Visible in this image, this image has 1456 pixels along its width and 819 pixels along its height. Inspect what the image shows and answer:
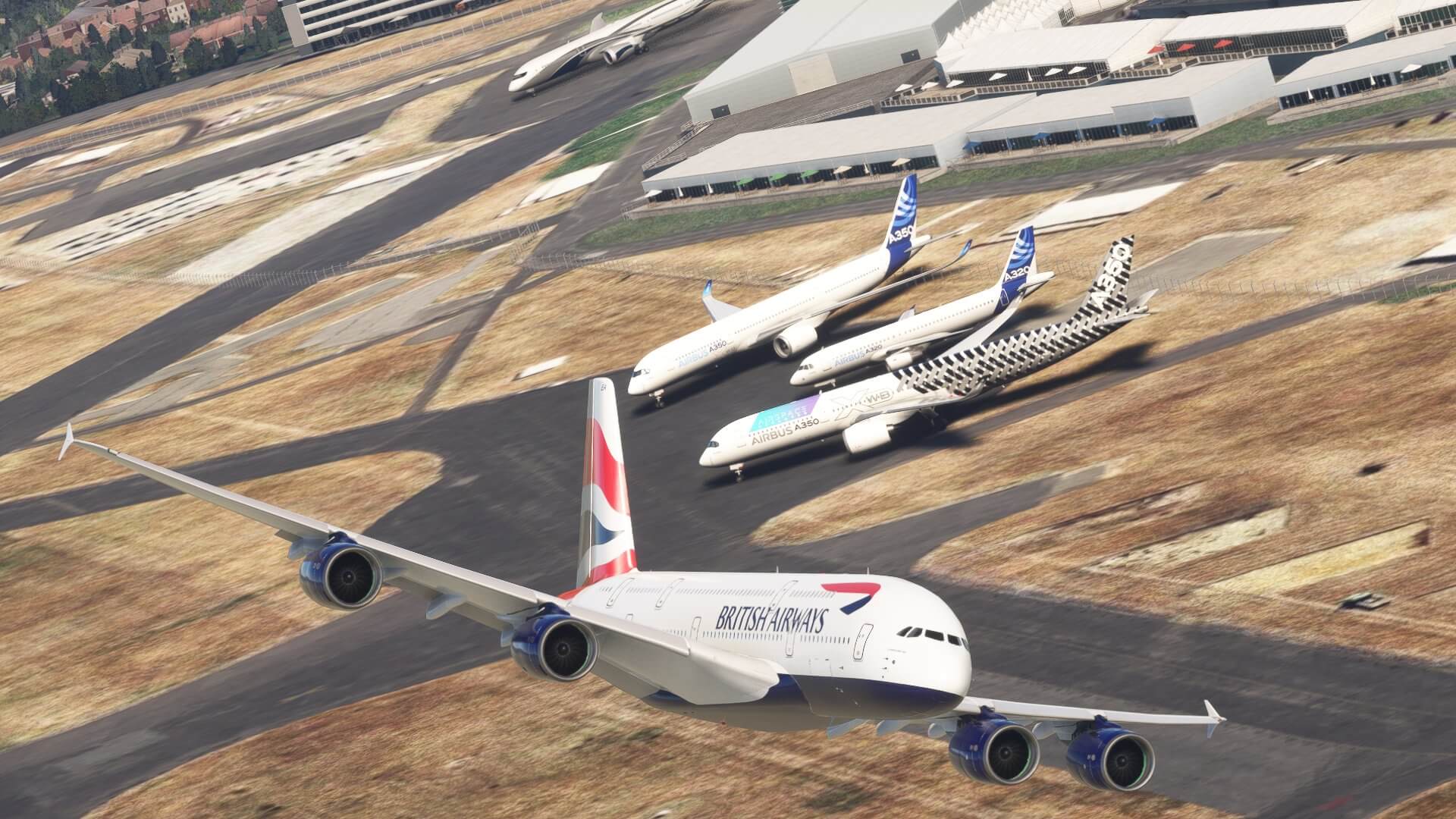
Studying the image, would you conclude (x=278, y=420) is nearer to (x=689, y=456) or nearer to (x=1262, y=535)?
(x=689, y=456)

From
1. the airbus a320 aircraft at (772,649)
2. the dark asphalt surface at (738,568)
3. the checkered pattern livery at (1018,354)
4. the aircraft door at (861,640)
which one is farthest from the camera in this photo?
the checkered pattern livery at (1018,354)

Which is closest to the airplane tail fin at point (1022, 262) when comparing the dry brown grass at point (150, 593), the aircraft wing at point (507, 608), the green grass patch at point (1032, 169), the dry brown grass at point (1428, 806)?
the green grass patch at point (1032, 169)

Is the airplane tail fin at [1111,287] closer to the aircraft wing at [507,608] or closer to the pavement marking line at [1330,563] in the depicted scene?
the pavement marking line at [1330,563]

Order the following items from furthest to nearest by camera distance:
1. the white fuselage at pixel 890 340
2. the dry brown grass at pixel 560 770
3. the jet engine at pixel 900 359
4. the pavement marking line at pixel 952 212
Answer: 1. the pavement marking line at pixel 952 212
2. the white fuselage at pixel 890 340
3. the jet engine at pixel 900 359
4. the dry brown grass at pixel 560 770

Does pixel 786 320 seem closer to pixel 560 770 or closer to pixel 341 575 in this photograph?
pixel 560 770

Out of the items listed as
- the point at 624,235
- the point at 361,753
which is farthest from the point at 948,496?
the point at 624,235

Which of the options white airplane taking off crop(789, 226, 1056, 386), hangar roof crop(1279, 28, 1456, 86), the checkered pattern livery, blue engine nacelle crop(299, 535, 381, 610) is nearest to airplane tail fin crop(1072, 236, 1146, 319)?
the checkered pattern livery

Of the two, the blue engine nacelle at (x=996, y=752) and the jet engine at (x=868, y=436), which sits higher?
the blue engine nacelle at (x=996, y=752)
